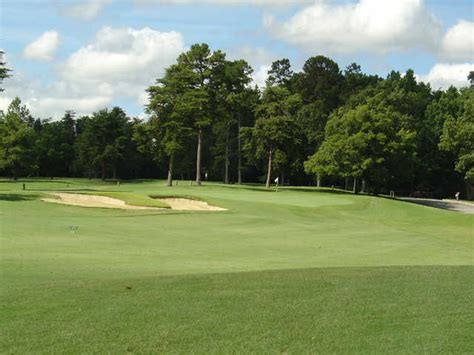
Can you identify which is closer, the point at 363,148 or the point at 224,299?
the point at 224,299

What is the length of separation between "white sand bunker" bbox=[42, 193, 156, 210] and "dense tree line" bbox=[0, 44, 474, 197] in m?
10.1

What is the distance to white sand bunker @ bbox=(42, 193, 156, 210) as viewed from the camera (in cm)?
3750

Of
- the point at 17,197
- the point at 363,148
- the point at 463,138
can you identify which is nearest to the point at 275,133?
the point at 363,148

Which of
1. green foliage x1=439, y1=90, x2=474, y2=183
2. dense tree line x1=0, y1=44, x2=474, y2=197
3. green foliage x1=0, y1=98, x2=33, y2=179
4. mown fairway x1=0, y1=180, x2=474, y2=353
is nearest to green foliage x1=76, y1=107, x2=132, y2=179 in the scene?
dense tree line x1=0, y1=44, x2=474, y2=197

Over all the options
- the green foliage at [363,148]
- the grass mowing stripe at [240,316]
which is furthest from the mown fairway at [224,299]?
the green foliage at [363,148]

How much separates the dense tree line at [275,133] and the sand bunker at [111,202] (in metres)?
10.3

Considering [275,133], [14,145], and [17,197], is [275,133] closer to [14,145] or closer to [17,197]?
[14,145]

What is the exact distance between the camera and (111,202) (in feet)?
131

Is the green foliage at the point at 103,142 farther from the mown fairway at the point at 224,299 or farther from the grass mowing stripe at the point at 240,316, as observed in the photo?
the grass mowing stripe at the point at 240,316

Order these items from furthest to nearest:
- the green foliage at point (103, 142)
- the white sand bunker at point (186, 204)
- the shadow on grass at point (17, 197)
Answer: the green foliage at point (103, 142), the white sand bunker at point (186, 204), the shadow on grass at point (17, 197)

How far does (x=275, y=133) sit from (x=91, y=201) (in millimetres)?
35075

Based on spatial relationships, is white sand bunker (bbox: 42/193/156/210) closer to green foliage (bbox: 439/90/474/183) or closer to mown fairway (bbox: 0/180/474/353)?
mown fairway (bbox: 0/180/474/353)

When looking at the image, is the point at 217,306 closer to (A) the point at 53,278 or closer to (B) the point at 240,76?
(A) the point at 53,278

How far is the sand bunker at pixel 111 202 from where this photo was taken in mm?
37703
